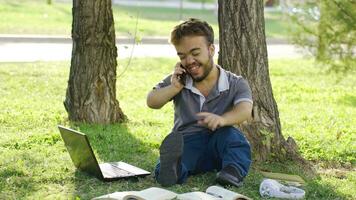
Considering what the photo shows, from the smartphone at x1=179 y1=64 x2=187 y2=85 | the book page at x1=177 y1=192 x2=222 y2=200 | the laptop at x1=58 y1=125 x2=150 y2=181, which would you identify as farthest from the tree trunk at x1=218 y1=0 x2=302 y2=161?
the book page at x1=177 y1=192 x2=222 y2=200

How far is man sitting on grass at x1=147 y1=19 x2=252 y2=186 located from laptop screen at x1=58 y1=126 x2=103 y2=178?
1.44 ft

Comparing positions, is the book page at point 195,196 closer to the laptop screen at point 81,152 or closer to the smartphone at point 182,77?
the laptop screen at point 81,152

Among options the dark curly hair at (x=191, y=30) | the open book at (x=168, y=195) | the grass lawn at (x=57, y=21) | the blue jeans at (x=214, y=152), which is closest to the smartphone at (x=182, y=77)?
the dark curly hair at (x=191, y=30)

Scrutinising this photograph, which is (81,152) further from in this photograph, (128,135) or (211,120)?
(128,135)

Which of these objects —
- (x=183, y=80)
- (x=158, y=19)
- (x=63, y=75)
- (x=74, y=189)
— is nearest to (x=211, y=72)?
(x=183, y=80)

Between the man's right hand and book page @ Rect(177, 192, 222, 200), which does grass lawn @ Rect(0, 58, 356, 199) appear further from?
the man's right hand

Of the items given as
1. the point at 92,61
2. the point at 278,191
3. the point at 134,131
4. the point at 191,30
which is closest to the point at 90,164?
the point at 191,30

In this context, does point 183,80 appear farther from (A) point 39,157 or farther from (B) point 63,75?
(B) point 63,75

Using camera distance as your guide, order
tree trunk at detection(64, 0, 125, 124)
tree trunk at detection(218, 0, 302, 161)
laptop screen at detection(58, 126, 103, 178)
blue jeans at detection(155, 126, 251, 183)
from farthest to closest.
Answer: tree trunk at detection(64, 0, 125, 124) → tree trunk at detection(218, 0, 302, 161) → blue jeans at detection(155, 126, 251, 183) → laptop screen at detection(58, 126, 103, 178)

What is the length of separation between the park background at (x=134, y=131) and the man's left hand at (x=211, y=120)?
43cm

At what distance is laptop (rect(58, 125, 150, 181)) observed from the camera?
16.2 ft

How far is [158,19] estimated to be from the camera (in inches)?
951

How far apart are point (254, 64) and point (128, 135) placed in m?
1.51

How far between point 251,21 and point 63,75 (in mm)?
5964
